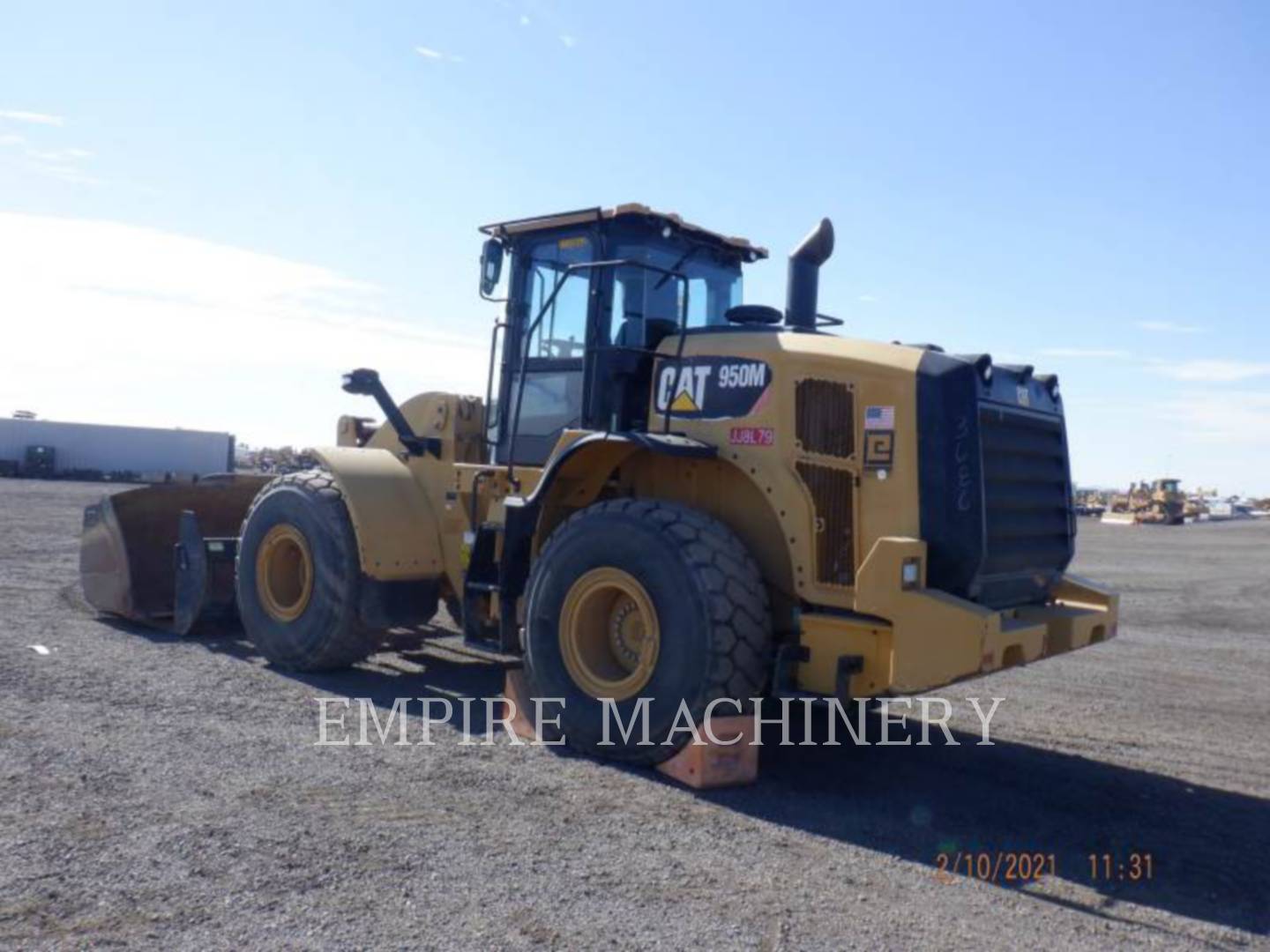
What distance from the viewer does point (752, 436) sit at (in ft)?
21.2

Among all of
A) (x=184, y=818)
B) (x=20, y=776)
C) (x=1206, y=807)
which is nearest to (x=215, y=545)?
(x=20, y=776)

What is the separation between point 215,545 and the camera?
10000mm

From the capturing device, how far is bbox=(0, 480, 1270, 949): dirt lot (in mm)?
4270

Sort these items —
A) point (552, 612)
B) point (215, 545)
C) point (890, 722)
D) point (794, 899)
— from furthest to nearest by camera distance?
point (215, 545) < point (890, 722) < point (552, 612) < point (794, 899)

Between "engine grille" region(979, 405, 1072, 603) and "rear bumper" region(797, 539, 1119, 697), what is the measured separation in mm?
334

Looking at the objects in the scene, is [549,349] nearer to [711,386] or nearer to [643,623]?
[711,386]

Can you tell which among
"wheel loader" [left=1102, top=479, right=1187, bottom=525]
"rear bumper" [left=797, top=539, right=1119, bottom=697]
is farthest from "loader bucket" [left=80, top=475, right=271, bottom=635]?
"wheel loader" [left=1102, top=479, right=1187, bottom=525]

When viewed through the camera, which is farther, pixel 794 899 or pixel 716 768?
pixel 716 768

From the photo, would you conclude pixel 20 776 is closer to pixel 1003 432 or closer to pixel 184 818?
pixel 184 818

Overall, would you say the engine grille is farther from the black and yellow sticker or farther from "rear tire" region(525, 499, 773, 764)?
"rear tire" region(525, 499, 773, 764)

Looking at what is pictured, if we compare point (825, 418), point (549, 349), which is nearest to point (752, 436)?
point (825, 418)

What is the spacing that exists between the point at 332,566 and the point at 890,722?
3993 millimetres

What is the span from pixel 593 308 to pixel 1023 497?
2.83m

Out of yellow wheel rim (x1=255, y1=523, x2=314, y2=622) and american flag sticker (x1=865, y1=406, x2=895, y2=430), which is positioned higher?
american flag sticker (x1=865, y1=406, x2=895, y2=430)
